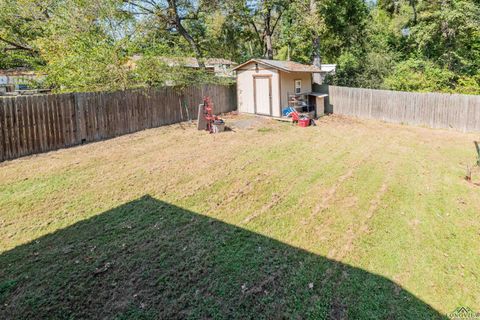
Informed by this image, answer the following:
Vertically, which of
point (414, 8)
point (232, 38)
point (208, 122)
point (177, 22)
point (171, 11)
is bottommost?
point (208, 122)

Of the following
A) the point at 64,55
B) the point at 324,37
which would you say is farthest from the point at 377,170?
the point at 324,37

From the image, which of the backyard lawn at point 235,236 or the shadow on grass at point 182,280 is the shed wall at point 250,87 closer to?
the backyard lawn at point 235,236

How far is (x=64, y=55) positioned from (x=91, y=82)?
156 cm

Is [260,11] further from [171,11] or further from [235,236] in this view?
[235,236]

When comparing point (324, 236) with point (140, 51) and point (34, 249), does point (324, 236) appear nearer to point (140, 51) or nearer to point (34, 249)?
point (34, 249)

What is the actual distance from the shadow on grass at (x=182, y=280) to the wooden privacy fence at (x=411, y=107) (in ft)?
37.1

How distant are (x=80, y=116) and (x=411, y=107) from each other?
511 inches

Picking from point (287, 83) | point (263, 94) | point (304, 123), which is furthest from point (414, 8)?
point (304, 123)

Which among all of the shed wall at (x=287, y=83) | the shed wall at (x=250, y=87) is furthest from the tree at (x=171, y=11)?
the shed wall at (x=287, y=83)

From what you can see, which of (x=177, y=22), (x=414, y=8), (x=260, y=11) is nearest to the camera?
(x=177, y=22)

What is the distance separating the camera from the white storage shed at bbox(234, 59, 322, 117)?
13.5 m

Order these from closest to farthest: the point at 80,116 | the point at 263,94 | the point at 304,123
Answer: the point at 80,116 < the point at 304,123 < the point at 263,94

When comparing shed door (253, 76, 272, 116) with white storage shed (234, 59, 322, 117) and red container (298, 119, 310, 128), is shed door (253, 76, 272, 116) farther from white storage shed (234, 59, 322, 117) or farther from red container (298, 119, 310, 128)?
red container (298, 119, 310, 128)

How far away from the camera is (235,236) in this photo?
13.8ft
